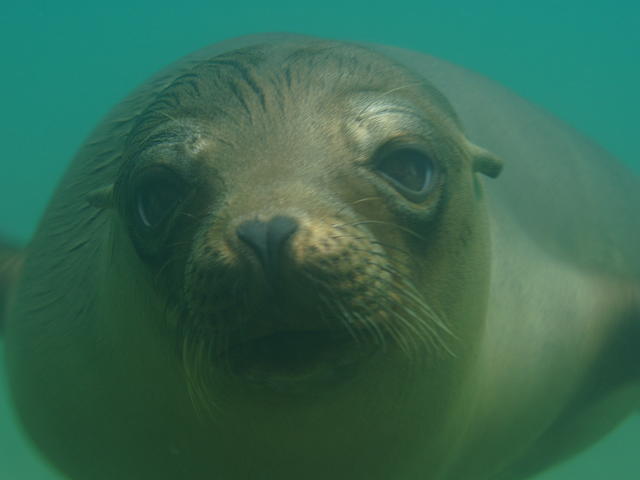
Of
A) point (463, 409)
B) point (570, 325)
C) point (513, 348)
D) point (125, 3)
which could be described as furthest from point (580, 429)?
point (125, 3)

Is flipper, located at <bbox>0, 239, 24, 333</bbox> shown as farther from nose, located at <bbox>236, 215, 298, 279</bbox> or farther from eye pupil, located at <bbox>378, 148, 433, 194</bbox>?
nose, located at <bbox>236, 215, 298, 279</bbox>

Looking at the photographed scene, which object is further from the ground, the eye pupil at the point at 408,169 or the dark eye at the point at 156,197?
the eye pupil at the point at 408,169

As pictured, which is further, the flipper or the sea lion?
the flipper

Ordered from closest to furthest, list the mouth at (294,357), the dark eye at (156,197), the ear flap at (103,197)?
the mouth at (294,357)
the dark eye at (156,197)
the ear flap at (103,197)

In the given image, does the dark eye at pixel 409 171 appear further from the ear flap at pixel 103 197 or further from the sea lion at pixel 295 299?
the ear flap at pixel 103 197

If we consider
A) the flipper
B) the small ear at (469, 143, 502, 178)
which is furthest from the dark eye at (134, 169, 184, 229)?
the flipper

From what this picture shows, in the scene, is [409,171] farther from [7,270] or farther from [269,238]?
[7,270]

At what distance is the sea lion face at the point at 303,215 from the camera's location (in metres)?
1.75

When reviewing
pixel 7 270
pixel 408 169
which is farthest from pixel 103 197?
pixel 7 270

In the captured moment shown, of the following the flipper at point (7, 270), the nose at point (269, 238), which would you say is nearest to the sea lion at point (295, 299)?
the nose at point (269, 238)

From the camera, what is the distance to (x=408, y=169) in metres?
2.18

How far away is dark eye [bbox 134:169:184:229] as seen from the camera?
212cm

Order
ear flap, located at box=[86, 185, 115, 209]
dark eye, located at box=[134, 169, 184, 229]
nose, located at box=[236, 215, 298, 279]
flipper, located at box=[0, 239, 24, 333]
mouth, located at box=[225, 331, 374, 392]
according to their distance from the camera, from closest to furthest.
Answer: nose, located at box=[236, 215, 298, 279]
mouth, located at box=[225, 331, 374, 392]
dark eye, located at box=[134, 169, 184, 229]
ear flap, located at box=[86, 185, 115, 209]
flipper, located at box=[0, 239, 24, 333]

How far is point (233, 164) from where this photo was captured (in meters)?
2.03
